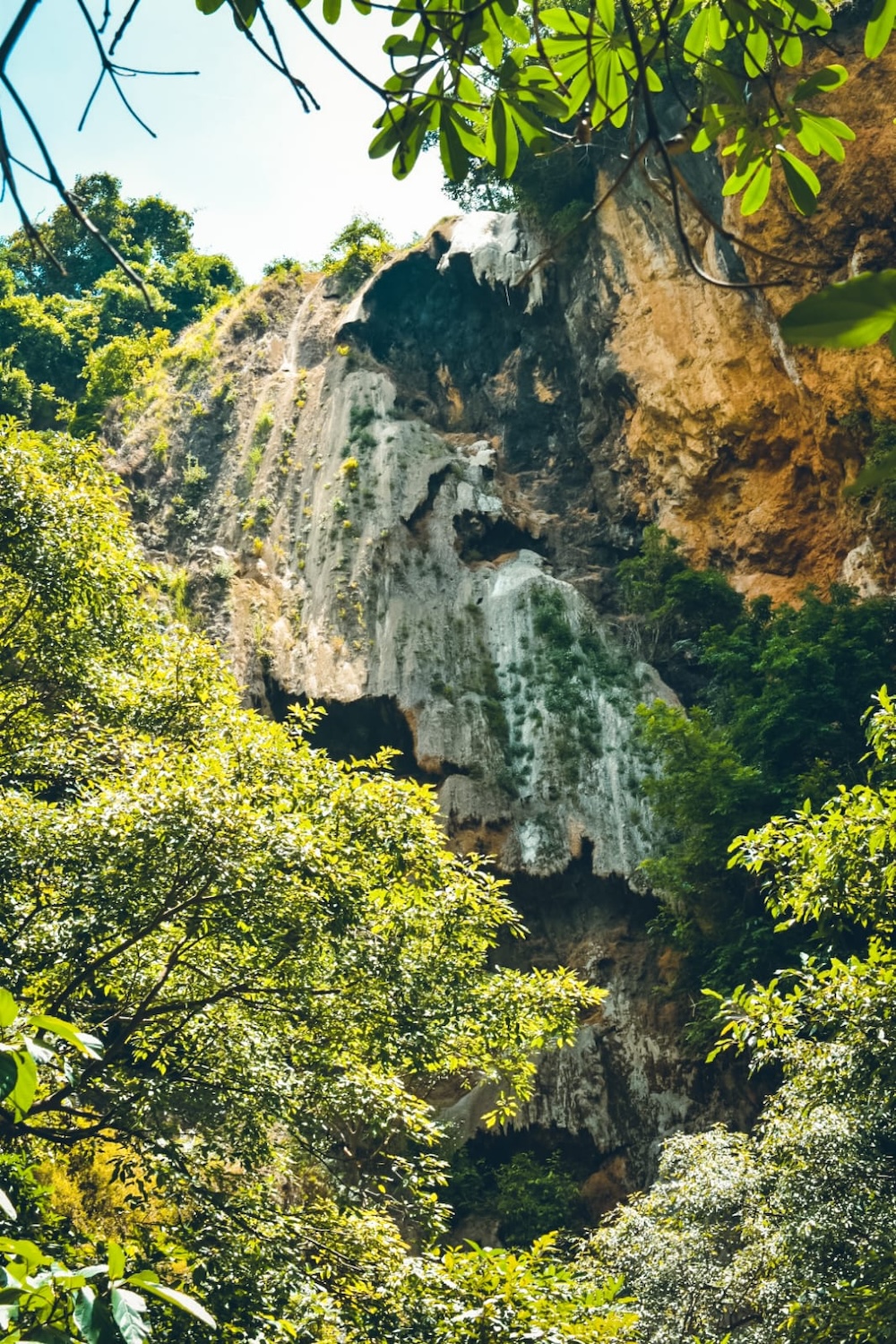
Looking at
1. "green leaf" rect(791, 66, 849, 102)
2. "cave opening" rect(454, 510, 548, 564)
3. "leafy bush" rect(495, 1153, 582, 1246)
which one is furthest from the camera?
"cave opening" rect(454, 510, 548, 564)

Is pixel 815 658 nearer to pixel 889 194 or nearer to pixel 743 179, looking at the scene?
pixel 889 194

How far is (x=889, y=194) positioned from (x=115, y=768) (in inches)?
515

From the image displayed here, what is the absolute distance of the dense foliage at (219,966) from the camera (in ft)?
16.1

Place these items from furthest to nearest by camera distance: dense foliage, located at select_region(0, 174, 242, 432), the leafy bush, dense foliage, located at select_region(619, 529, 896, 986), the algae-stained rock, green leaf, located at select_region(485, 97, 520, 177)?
dense foliage, located at select_region(0, 174, 242, 432)
the algae-stained rock
dense foliage, located at select_region(619, 529, 896, 986)
the leafy bush
green leaf, located at select_region(485, 97, 520, 177)

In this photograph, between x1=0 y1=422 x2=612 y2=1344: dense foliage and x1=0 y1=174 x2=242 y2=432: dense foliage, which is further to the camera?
x1=0 y1=174 x2=242 y2=432: dense foliage

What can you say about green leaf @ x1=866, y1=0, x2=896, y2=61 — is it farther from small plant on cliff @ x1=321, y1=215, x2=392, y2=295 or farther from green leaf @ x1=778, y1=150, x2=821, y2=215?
small plant on cliff @ x1=321, y1=215, x2=392, y2=295

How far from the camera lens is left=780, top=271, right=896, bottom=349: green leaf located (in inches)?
28.6

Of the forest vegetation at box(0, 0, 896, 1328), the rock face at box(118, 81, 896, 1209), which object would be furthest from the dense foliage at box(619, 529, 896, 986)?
the forest vegetation at box(0, 0, 896, 1328)

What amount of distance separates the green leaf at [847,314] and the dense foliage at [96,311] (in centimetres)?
2275

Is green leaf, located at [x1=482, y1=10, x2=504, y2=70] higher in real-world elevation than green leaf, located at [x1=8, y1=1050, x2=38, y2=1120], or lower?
higher

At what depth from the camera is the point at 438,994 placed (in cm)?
684

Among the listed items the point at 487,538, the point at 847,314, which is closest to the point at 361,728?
the point at 487,538

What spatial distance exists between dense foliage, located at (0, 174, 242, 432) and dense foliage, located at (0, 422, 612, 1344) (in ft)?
50.5

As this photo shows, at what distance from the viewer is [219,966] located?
20.2 feet
